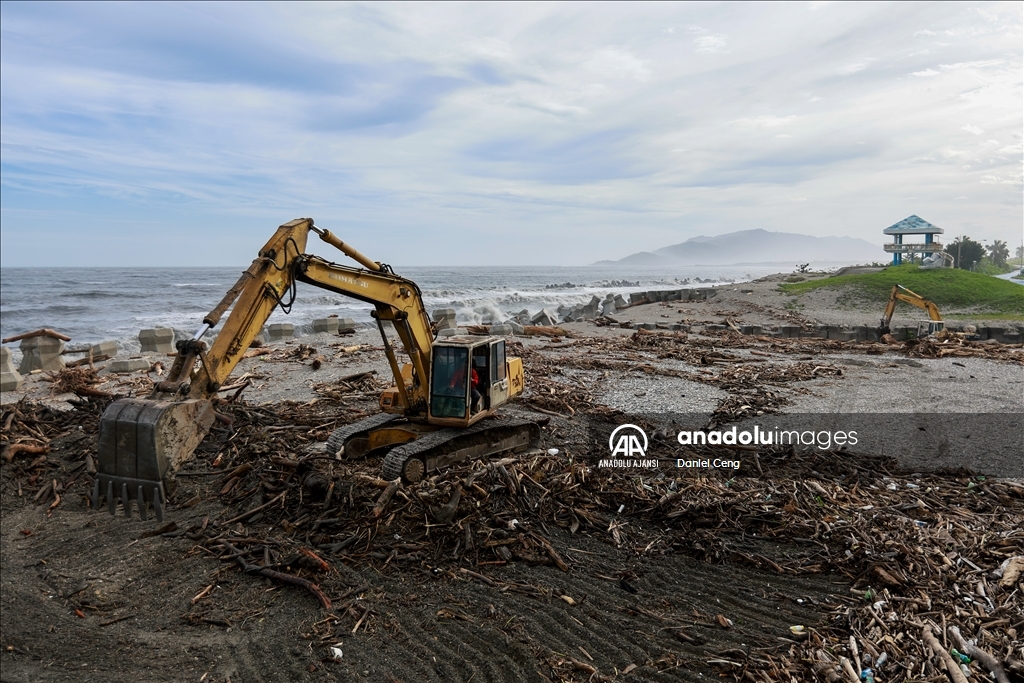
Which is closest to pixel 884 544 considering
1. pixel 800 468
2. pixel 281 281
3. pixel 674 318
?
pixel 800 468

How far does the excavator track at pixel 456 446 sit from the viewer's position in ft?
28.5

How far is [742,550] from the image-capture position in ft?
24.5

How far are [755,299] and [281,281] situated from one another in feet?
124

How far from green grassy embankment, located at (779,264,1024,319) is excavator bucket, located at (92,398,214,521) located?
39.0 metres

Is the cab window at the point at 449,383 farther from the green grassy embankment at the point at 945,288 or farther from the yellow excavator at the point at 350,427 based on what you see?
the green grassy embankment at the point at 945,288

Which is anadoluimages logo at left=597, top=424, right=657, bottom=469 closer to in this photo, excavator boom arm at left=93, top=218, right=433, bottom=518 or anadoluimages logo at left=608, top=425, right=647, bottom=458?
anadoluimages logo at left=608, top=425, right=647, bottom=458

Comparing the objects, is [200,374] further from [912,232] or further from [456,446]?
[912,232]

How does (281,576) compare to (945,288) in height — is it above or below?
below

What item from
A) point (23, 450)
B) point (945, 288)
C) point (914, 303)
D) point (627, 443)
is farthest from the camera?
point (945, 288)

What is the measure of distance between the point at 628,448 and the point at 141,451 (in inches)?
297

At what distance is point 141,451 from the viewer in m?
5.99

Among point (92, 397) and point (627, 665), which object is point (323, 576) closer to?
point (627, 665)

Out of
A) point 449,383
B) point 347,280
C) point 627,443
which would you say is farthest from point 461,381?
point 627,443

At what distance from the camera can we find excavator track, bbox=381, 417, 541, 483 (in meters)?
8.67
